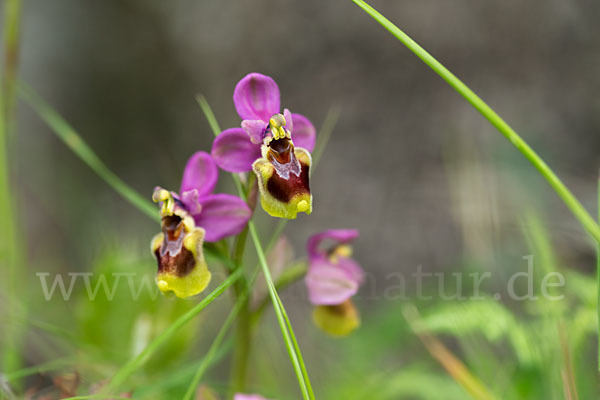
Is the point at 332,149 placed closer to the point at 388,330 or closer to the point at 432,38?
the point at 432,38

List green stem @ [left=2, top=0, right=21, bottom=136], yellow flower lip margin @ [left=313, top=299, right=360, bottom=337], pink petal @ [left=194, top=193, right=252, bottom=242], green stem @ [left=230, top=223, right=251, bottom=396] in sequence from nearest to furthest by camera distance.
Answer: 1. pink petal @ [left=194, top=193, right=252, bottom=242]
2. green stem @ [left=230, top=223, right=251, bottom=396]
3. yellow flower lip margin @ [left=313, top=299, right=360, bottom=337]
4. green stem @ [left=2, top=0, right=21, bottom=136]

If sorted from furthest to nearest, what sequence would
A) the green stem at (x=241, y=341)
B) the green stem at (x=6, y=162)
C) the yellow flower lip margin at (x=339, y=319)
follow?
the green stem at (x=6, y=162) → the yellow flower lip margin at (x=339, y=319) → the green stem at (x=241, y=341)

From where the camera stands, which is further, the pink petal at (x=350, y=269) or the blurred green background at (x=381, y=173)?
the blurred green background at (x=381, y=173)

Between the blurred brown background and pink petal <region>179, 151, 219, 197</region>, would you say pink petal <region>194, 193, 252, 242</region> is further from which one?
the blurred brown background

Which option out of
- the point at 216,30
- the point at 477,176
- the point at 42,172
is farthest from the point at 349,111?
the point at 42,172

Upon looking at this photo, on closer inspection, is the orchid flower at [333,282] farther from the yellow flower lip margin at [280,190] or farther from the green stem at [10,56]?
the green stem at [10,56]

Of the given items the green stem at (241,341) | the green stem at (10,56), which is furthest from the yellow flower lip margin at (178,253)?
the green stem at (10,56)

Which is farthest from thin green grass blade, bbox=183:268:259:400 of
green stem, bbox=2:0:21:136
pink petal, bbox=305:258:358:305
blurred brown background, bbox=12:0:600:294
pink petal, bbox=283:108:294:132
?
green stem, bbox=2:0:21:136

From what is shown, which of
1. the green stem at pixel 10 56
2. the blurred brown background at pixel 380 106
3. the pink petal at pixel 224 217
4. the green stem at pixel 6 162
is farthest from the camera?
the blurred brown background at pixel 380 106
